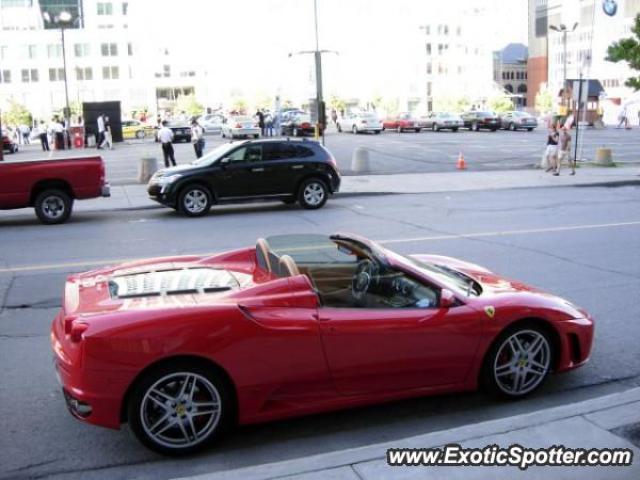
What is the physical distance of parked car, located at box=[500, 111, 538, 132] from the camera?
55.6 m

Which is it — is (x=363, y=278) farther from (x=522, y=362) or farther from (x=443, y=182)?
(x=443, y=182)

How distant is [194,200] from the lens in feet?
51.0

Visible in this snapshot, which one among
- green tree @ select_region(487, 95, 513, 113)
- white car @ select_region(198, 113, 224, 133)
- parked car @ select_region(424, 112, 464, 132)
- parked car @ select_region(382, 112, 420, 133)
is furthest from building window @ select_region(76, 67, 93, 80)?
parked car @ select_region(424, 112, 464, 132)

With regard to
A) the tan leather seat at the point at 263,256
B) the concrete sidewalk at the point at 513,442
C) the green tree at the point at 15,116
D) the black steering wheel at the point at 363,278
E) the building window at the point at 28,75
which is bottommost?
the concrete sidewalk at the point at 513,442

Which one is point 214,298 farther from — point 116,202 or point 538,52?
point 538,52

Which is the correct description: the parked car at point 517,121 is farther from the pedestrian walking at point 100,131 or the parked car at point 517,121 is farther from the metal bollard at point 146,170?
the metal bollard at point 146,170

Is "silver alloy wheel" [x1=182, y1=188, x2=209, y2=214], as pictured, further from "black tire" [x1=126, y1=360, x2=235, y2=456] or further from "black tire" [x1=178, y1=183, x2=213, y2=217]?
"black tire" [x1=126, y1=360, x2=235, y2=456]

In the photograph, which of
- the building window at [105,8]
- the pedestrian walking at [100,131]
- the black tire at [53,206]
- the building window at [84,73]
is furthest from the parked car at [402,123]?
the building window at [105,8]

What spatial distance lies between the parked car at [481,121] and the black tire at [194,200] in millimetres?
43727

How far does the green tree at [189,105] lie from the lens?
351 feet

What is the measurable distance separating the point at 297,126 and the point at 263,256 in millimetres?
42613

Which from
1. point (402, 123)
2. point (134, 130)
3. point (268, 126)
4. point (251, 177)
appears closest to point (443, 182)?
point (251, 177)

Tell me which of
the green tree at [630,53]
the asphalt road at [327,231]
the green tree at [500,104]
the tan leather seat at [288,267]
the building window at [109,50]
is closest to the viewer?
the asphalt road at [327,231]

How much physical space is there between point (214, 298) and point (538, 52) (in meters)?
154
